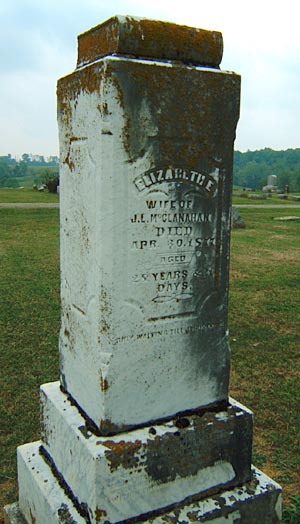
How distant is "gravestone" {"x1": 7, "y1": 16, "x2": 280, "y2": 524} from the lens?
1953 millimetres

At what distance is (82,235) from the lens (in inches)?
85.6

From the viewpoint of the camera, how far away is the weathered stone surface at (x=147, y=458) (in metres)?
2.04

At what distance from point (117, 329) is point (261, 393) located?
268cm

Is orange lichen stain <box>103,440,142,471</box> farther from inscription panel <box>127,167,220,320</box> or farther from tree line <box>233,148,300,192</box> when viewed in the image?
tree line <box>233,148,300,192</box>

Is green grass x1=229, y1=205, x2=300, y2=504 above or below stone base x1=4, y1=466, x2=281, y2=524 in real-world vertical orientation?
below

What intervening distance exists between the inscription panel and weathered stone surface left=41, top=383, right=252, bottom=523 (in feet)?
1.86

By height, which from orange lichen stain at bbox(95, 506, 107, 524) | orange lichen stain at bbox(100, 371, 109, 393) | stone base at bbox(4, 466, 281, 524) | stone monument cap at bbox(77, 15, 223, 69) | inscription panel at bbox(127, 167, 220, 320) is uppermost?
stone monument cap at bbox(77, 15, 223, 69)

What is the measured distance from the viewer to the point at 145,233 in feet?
6.77

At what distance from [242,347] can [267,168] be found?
78.1 m

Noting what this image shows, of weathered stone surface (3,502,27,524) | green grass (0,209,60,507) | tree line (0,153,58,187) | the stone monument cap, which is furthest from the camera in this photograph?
tree line (0,153,58,187)

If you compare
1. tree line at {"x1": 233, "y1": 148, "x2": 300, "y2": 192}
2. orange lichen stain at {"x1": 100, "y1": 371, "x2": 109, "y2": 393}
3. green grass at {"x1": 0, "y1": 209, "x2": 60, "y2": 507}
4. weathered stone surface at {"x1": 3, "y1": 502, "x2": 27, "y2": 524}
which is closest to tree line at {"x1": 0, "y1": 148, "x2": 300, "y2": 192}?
tree line at {"x1": 233, "y1": 148, "x2": 300, "y2": 192}

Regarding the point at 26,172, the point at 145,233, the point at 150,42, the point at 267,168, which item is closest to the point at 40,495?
the point at 145,233

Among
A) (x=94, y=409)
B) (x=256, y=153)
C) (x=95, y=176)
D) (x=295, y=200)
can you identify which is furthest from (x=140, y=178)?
(x=256, y=153)

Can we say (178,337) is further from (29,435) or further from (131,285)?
(29,435)
